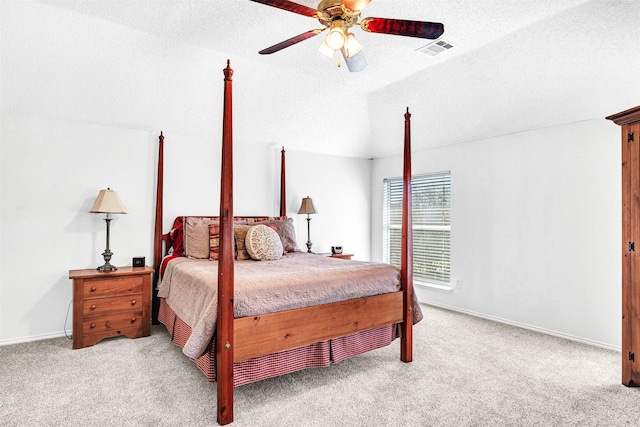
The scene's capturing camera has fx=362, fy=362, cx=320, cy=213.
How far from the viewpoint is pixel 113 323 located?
3195 mm

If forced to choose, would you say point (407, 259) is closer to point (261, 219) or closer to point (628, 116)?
point (628, 116)

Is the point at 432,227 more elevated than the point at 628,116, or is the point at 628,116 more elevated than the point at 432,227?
the point at 628,116

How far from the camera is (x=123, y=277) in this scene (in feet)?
10.7

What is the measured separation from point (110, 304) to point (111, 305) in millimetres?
12

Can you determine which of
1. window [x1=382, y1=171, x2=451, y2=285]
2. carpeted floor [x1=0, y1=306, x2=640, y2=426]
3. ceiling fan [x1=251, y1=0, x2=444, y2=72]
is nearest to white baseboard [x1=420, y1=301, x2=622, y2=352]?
carpeted floor [x1=0, y1=306, x2=640, y2=426]

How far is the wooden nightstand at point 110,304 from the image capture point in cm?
305

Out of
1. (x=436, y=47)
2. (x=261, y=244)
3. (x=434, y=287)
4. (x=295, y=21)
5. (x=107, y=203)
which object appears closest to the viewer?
(x=295, y=21)

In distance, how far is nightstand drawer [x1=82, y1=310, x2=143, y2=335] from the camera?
3.09 m

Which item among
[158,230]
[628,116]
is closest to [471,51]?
[628,116]

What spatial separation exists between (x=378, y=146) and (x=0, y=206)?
4.23 metres

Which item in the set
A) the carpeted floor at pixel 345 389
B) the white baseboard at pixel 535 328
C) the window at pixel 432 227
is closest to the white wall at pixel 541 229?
the white baseboard at pixel 535 328

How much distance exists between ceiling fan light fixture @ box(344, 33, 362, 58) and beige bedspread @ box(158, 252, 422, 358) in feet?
4.72

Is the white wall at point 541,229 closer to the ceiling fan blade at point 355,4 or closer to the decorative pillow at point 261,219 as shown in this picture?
the decorative pillow at point 261,219

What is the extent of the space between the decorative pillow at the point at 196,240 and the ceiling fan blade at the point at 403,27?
2.48 metres
